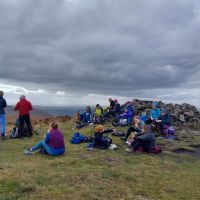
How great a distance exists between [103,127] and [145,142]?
4.00 m

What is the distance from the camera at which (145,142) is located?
19.6m

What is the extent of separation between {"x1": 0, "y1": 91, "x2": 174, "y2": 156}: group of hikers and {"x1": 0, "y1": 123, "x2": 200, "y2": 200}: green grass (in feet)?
2.29

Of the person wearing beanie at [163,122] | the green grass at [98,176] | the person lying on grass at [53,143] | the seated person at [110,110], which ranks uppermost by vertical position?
the seated person at [110,110]

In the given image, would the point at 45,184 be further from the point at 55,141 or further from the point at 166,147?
the point at 166,147

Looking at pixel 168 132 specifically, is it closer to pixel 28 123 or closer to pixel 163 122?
pixel 163 122

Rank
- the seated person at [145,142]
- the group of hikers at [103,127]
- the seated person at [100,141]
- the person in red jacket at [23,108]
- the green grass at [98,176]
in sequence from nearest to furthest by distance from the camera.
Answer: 1. the green grass at [98,176]
2. the group of hikers at [103,127]
3. the seated person at [145,142]
4. the seated person at [100,141]
5. the person in red jacket at [23,108]

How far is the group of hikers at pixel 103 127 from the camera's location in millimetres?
17781

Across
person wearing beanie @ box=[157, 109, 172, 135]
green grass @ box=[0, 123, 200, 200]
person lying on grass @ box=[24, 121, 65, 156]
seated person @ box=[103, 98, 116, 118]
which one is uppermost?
seated person @ box=[103, 98, 116, 118]

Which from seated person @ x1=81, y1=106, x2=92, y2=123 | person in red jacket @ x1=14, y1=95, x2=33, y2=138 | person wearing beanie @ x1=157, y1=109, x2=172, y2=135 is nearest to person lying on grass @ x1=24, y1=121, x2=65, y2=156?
person in red jacket @ x1=14, y1=95, x2=33, y2=138

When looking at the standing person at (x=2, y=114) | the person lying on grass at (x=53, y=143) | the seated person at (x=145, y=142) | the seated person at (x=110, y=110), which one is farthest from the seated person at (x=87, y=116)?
the person lying on grass at (x=53, y=143)

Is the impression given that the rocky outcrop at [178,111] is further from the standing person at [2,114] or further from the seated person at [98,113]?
the standing person at [2,114]

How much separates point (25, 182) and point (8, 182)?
590 mm

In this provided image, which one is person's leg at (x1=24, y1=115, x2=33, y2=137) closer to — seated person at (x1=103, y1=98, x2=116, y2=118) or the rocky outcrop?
seated person at (x1=103, y1=98, x2=116, y2=118)

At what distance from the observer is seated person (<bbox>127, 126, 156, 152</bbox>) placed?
19.4 metres
